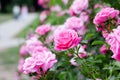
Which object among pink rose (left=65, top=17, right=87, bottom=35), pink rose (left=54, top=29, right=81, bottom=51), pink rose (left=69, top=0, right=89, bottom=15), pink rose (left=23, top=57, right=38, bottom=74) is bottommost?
pink rose (left=23, top=57, right=38, bottom=74)

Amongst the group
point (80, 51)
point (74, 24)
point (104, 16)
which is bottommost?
point (80, 51)

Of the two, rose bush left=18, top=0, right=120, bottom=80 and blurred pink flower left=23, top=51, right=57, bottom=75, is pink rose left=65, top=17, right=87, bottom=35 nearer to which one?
rose bush left=18, top=0, right=120, bottom=80

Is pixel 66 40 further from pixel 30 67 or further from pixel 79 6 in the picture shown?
pixel 79 6

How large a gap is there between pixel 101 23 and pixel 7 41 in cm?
1196

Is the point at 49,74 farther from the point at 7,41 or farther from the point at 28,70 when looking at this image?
the point at 7,41

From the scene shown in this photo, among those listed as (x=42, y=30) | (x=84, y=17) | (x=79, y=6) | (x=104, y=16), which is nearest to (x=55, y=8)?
(x=42, y=30)

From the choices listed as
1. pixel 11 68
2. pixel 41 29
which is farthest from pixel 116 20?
pixel 11 68

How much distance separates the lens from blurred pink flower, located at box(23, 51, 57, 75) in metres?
1.51

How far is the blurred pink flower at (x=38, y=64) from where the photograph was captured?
59.4 inches

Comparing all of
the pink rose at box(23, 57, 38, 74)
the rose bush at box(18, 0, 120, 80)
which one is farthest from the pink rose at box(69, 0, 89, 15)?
the pink rose at box(23, 57, 38, 74)

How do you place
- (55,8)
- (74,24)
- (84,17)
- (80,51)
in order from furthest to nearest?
(55,8), (84,17), (74,24), (80,51)

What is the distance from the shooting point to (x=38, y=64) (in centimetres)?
Result: 150

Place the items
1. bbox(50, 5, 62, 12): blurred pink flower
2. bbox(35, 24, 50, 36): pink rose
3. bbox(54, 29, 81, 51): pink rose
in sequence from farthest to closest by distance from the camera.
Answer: bbox(50, 5, 62, 12): blurred pink flower → bbox(35, 24, 50, 36): pink rose → bbox(54, 29, 81, 51): pink rose

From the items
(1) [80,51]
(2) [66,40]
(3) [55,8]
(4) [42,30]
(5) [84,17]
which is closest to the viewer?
(2) [66,40]
